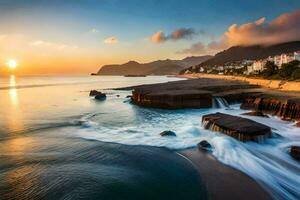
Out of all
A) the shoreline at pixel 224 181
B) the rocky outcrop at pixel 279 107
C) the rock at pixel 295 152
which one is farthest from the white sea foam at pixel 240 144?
the rocky outcrop at pixel 279 107

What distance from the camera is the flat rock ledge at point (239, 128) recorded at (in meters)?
18.8

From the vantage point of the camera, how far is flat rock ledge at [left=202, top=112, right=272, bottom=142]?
18.8m

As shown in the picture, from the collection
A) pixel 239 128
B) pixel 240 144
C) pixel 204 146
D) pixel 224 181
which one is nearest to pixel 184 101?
pixel 239 128

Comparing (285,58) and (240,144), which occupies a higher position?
(285,58)

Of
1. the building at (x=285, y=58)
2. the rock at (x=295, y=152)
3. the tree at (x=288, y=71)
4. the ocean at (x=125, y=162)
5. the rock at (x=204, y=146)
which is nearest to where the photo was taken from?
the ocean at (x=125, y=162)

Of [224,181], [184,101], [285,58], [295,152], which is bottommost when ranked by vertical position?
[224,181]

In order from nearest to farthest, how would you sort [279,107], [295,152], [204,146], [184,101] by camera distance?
[295,152] < [204,146] < [279,107] < [184,101]

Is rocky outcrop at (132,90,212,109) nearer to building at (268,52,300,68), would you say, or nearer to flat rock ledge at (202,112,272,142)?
flat rock ledge at (202,112,272,142)

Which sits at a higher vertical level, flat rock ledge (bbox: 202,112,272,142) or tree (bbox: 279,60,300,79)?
tree (bbox: 279,60,300,79)

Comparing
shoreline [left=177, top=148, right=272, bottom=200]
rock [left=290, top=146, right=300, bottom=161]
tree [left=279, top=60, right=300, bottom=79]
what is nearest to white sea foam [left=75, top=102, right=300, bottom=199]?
rock [left=290, top=146, right=300, bottom=161]

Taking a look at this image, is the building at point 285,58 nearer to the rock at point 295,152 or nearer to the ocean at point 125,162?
the ocean at point 125,162

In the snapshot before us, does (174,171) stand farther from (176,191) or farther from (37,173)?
(37,173)

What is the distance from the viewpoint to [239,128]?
19688 millimetres

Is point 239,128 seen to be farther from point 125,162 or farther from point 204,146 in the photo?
point 125,162
